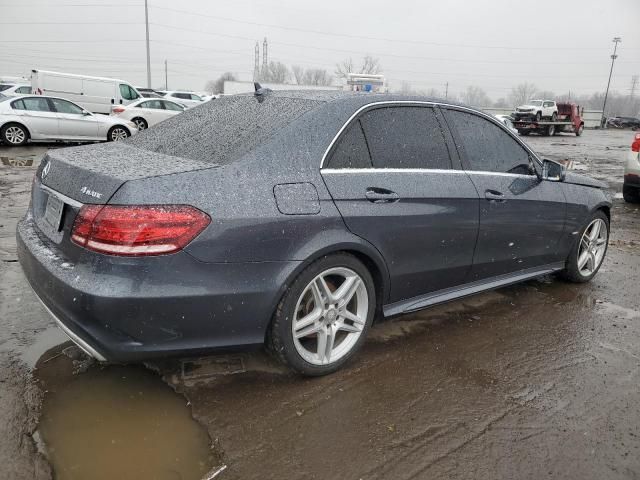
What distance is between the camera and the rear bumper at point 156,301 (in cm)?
218

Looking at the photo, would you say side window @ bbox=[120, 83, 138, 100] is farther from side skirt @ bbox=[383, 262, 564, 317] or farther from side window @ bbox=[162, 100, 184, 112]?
side skirt @ bbox=[383, 262, 564, 317]

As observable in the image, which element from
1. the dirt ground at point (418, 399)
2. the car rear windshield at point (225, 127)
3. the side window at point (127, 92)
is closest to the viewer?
the dirt ground at point (418, 399)

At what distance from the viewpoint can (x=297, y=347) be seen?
268 cm

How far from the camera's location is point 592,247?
4648 millimetres

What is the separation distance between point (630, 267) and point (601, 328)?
1945 mm

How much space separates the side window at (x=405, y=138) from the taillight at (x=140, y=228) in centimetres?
118

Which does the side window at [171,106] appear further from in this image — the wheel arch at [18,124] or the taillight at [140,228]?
the taillight at [140,228]

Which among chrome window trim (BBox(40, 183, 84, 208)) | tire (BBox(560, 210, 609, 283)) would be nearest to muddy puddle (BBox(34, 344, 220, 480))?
chrome window trim (BBox(40, 183, 84, 208))

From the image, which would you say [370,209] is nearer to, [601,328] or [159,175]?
[159,175]

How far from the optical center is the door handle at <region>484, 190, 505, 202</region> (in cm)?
342

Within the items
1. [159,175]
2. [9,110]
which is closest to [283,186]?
[159,175]

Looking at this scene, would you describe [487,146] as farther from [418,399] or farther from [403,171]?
[418,399]

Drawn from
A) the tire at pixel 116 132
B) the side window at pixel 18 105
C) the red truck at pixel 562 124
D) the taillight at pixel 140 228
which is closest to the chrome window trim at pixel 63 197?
the taillight at pixel 140 228

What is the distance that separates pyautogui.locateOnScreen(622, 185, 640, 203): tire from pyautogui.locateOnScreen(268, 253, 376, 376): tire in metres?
7.74
